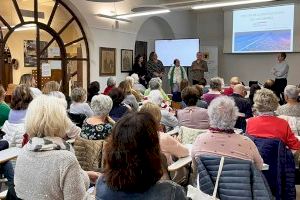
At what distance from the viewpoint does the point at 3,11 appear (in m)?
7.74

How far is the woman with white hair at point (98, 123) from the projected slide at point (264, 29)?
28.1ft

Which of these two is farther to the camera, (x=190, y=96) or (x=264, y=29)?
(x=264, y=29)

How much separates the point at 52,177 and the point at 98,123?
1.33m

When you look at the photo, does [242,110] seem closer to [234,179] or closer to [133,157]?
[234,179]

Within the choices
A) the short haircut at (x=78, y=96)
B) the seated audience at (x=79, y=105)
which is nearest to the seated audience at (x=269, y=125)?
the seated audience at (x=79, y=105)

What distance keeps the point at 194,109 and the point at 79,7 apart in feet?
19.5

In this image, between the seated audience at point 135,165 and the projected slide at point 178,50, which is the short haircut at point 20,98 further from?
the projected slide at point 178,50

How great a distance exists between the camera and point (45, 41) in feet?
28.7

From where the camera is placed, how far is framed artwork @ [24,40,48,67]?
8703 millimetres

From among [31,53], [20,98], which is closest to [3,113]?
[20,98]


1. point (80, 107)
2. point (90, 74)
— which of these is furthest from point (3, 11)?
point (80, 107)

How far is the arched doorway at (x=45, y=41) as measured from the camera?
311 inches

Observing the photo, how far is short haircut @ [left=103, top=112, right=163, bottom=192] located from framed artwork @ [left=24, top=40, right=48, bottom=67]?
7746 mm

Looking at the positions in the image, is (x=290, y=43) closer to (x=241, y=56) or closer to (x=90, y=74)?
(x=241, y=56)
